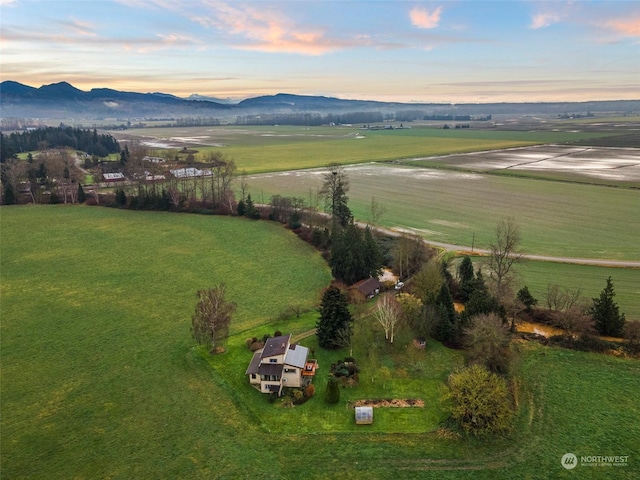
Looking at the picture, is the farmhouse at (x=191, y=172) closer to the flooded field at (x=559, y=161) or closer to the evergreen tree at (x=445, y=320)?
the flooded field at (x=559, y=161)

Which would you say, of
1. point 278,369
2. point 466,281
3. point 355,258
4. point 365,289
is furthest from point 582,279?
point 278,369

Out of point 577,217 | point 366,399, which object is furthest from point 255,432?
point 577,217

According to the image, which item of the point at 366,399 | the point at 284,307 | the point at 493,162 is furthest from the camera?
the point at 493,162

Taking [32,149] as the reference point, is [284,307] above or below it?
below

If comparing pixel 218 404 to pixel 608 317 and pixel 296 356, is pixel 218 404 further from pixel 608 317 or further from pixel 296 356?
pixel 608 317

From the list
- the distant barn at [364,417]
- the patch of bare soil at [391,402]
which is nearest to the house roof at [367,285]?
the patch of bare soil at [391,402]

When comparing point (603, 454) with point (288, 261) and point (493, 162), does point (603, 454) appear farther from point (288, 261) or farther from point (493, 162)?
point (493, 162)
